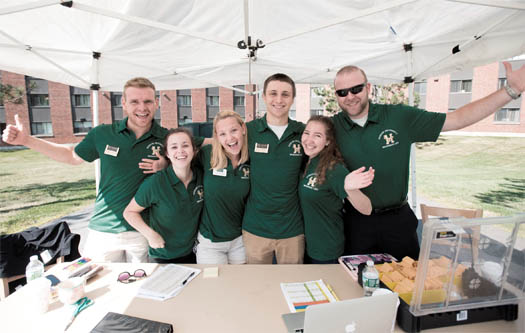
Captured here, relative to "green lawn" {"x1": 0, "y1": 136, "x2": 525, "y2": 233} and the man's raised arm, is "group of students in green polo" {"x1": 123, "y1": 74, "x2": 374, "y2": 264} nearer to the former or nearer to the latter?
the man's raised arm

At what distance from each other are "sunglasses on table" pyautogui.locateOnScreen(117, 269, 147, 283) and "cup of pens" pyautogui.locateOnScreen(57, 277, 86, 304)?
0.22 metres

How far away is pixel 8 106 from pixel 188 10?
23.1 meters

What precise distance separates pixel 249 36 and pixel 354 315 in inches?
90.0

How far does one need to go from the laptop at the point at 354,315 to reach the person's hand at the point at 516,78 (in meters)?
1.68

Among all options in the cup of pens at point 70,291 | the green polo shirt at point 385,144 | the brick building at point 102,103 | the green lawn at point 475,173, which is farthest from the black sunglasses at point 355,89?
the brick building at point 102,103

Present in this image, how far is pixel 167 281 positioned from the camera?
170cm

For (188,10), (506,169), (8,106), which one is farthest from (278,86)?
(8,106)

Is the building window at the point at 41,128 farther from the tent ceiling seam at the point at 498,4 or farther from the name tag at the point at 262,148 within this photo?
the tent ceiling seam at the point at 498,4

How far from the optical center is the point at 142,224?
198 cm

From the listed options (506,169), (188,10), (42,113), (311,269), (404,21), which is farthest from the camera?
(42,113)

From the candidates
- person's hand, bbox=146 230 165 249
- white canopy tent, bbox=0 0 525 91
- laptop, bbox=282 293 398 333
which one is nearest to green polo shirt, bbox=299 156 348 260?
laptop, bbox=282 293 398 333

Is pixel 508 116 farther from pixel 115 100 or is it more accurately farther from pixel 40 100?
pixel 40 100

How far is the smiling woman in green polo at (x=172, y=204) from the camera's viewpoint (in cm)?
198

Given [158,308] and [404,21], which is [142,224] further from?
[404,21]
